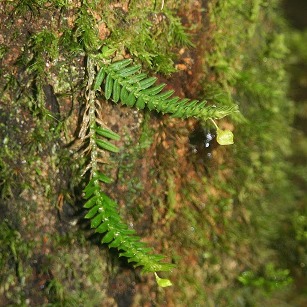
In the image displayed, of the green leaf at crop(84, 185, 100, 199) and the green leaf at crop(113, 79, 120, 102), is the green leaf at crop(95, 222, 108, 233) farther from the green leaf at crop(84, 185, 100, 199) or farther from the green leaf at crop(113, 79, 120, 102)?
the green leaf at crop(113, 79, 120, 102)

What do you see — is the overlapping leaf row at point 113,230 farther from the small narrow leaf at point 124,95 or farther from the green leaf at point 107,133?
the small narrow leaf at point 124,95

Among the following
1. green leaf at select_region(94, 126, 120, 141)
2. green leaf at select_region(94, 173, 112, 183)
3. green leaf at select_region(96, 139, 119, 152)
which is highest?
green leaf at select_region(94, 126, 120, 141)

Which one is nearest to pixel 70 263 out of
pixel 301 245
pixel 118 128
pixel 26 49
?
pixel 118 128

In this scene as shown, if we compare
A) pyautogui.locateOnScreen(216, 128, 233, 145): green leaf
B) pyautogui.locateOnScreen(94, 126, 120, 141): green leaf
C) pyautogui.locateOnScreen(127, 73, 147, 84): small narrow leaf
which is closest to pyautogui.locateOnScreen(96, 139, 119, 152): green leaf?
pyautogui.locateOnScreen(94, 126, 120, 141): green leaf

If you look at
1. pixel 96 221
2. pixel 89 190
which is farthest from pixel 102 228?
pixel 89 190

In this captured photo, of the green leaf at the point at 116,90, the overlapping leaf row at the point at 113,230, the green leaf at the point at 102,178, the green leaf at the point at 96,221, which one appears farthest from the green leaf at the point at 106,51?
the green leaf at the point at 96,221

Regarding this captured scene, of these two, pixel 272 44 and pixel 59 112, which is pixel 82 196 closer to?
pixel 59 112
